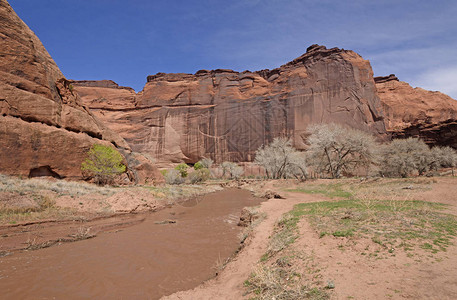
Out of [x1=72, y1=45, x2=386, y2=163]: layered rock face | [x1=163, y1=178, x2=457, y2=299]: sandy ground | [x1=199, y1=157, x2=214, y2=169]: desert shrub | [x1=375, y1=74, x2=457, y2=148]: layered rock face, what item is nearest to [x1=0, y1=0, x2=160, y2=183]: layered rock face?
[x1=163, y1=178, x2=457, y2=299]: sandy ground

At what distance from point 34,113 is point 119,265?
61.7 ft

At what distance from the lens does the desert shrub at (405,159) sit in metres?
28.4

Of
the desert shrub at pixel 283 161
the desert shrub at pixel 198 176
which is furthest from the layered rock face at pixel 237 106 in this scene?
the desert shrub at pixel 283 161

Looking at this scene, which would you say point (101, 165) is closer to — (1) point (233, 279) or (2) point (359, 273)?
(1) point (233, 279)

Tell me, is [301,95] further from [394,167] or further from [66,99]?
[66,99]

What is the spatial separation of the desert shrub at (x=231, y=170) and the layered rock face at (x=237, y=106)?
3517 mm

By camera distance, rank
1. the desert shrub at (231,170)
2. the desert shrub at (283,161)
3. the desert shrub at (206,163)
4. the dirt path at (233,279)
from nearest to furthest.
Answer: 1. the dirt path at (233,279)
2. the desert shrub at (283,161)
3. the desert shrub at (231,170)
4. the desert shrub at (206,163)

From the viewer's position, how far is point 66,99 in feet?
77.4

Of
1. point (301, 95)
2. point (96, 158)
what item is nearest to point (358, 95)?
point (301, 95)

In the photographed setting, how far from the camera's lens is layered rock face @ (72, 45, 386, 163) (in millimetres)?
56500

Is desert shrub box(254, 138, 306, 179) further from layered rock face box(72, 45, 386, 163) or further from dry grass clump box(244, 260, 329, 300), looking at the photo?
dry grass clump box(244, 260, 329, 300)

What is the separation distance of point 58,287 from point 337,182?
25.2 metres

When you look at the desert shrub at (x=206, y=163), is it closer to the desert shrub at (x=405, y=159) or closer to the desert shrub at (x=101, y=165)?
the desert shrub at (x=101, y=165)

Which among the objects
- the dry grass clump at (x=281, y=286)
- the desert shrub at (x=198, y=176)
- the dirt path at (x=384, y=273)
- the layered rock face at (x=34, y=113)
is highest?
Result: the layered rock face at (x=34, y=113)
